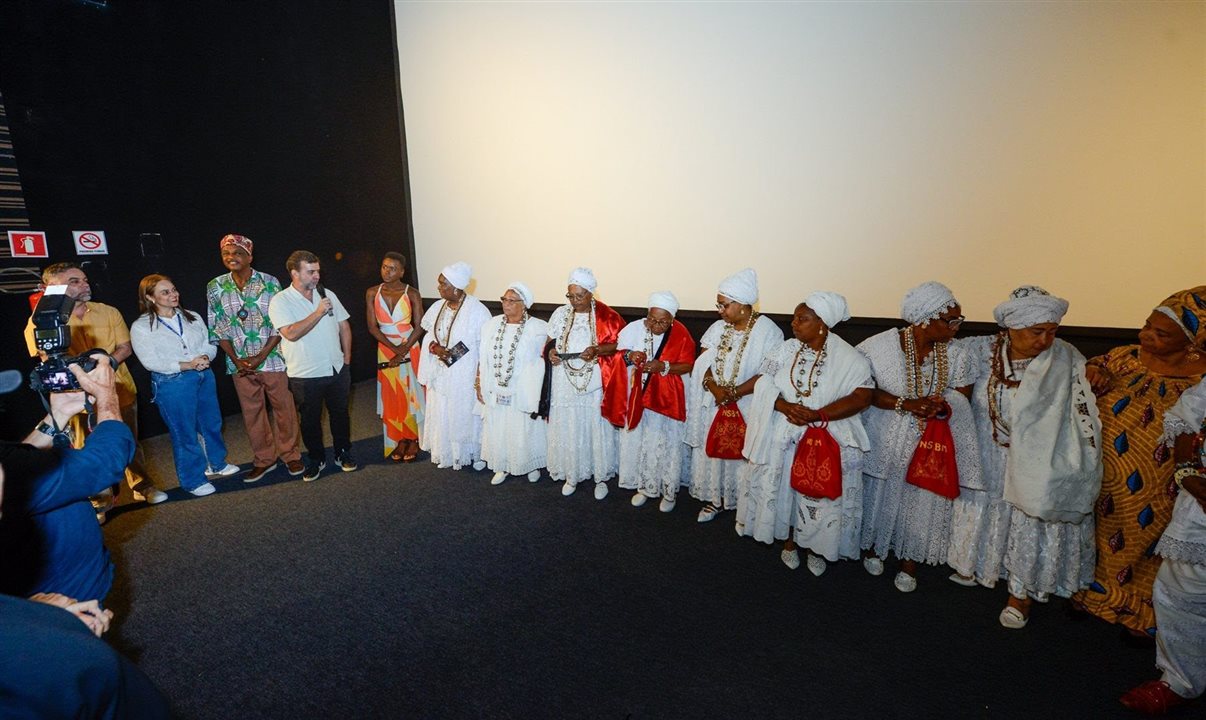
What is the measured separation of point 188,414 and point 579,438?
297 centimetres

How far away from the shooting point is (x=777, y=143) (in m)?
4.38

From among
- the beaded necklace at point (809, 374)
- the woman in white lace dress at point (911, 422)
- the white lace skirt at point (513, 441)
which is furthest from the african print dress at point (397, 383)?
the woman in white lace dress at point (911, 422)

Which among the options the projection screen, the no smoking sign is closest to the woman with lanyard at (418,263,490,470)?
the projection screen

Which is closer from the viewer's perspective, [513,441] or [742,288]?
[742,288]

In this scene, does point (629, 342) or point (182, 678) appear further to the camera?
point (629, 342)

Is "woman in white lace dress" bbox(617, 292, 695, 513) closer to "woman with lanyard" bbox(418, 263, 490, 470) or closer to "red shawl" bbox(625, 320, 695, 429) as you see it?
"red shawl" bbox(625, 320, 695, 429)

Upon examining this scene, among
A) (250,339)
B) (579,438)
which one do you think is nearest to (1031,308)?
(579,438)

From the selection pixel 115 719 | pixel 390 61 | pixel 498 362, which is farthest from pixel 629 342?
pixel 390 61

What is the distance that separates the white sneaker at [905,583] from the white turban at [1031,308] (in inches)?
56.5

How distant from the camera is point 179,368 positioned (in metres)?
4.06

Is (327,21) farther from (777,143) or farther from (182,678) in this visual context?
(182,678)

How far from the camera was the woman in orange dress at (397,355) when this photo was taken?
4.62 meters

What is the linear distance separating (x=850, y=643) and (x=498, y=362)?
2.84m

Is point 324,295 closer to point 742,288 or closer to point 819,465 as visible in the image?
point 742,288
